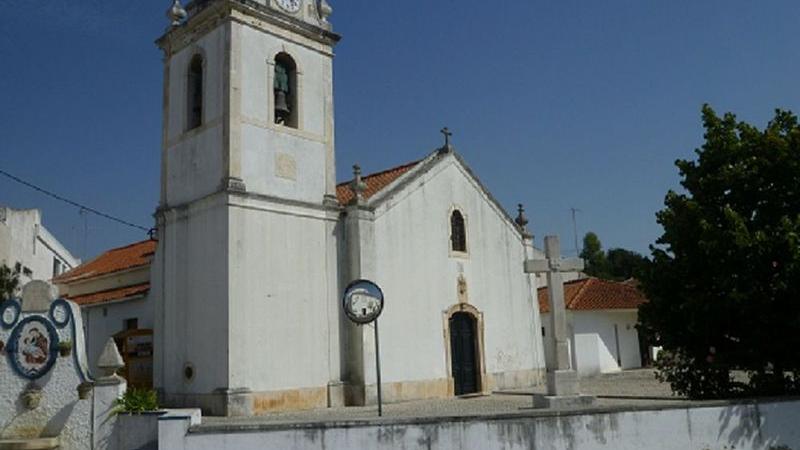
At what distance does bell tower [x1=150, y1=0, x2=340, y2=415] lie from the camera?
52.2 ft

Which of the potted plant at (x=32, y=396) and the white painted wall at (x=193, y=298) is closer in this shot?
the potted plant at (x=32, y=396)

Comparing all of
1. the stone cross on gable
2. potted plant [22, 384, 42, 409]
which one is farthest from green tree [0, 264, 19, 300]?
the stone cross on gable

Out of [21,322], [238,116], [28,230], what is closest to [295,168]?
[238,116]

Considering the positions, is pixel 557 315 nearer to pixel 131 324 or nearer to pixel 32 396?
pixel 32 396

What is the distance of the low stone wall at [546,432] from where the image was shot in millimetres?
9953

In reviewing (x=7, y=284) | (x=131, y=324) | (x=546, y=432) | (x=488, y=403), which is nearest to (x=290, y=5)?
(x=131, y=324)

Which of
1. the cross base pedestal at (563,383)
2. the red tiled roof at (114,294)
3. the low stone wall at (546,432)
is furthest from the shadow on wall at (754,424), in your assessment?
the red tiled roof at (114,294)

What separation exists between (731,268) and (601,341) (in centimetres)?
1611

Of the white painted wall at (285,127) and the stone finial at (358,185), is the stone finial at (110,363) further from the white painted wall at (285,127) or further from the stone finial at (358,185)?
the stone finial at (358,185)

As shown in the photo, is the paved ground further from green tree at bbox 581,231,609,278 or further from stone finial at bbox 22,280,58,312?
green tree at bbox 581,231,609,278

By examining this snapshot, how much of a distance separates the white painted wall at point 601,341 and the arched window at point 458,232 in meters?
7.46

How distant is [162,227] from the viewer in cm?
1777

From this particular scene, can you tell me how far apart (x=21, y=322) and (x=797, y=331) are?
12.2 meters

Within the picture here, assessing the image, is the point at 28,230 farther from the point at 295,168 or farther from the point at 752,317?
the point at 752,317
